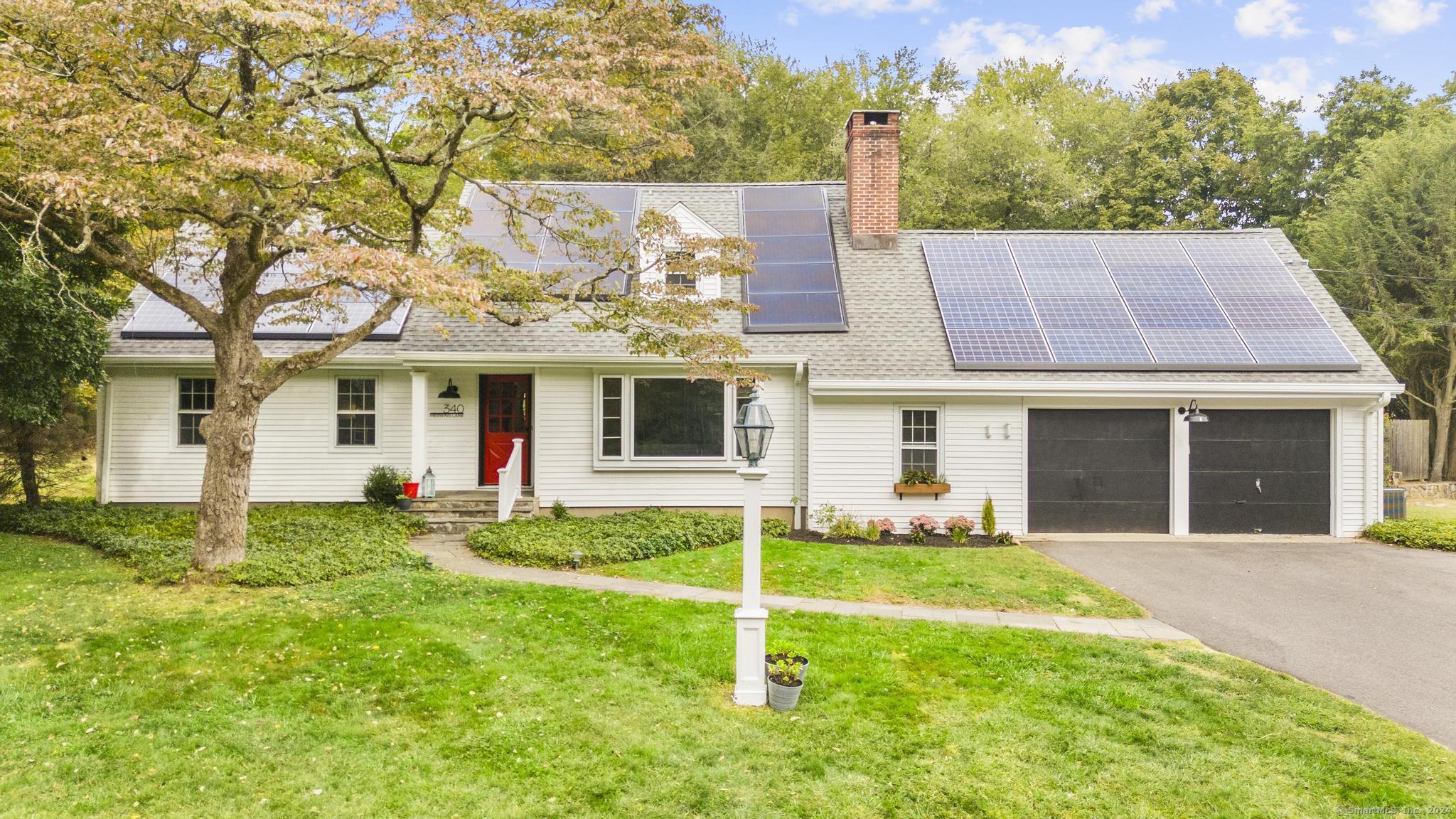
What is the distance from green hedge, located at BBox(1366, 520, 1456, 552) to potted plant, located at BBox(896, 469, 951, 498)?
6.33 meters

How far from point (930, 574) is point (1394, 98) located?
29.5 m

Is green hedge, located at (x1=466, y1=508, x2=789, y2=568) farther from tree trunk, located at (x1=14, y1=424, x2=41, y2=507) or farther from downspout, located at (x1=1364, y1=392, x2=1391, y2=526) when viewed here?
downspout, located at (x1=1364, y1=392, x2=1391, y2=526)

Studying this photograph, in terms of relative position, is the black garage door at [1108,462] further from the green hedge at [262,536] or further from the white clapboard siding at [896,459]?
the green hedge at [262,536]

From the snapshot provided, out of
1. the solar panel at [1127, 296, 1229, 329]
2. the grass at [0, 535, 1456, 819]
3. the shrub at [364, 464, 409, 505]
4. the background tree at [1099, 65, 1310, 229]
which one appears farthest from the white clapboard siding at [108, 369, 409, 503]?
the background tree at [1099, 65, 1310, 229]

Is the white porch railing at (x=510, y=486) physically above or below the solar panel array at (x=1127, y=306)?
below

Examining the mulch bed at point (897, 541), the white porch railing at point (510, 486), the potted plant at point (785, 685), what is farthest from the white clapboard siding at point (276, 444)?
the potted plant at point (785, 685)

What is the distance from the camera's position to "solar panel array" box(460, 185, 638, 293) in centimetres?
1288

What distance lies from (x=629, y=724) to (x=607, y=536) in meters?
5.49

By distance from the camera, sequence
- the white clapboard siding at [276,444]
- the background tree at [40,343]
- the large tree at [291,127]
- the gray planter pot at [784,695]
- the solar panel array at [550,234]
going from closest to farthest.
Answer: the gray planter pot at [784,695], the large tree at [291,127], the background tree at [40,343], the white clapboard siding at [276,444], the solar panel array at [550,234]

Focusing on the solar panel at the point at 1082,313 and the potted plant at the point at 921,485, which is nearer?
the potted plant at the point at 921,485

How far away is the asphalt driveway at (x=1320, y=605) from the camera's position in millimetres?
5852

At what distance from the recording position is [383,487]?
39.6 feet

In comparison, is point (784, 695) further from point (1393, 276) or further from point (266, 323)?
point (1393, 276)

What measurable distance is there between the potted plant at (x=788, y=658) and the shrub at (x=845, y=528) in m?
5.87
